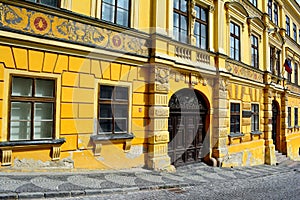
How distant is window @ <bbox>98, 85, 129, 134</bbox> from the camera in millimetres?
7332

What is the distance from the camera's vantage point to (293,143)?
64.4ft

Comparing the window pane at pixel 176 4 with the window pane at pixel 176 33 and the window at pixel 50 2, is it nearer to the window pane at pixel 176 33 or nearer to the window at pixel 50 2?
the window pane at pixel 176 33

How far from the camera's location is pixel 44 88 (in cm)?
639

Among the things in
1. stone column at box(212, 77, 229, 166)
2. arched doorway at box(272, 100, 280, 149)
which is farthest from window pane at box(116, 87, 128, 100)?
arched doorway at box(272, 100, 280, 149)

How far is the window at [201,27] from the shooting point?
10.5 meters

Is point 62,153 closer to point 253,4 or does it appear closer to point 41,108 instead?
point 41,108

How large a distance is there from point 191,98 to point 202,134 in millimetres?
1745

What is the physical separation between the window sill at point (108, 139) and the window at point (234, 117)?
19.9ft

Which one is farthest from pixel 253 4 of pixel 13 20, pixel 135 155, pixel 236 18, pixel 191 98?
pixel 13 20

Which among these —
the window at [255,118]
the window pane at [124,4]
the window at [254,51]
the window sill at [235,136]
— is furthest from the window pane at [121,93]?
the window at [254,51]

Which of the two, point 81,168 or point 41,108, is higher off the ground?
point 41,108

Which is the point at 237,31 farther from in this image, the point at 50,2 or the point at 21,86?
the point at 21,86

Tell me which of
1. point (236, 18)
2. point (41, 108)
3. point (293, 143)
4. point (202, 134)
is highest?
point (236, 18)

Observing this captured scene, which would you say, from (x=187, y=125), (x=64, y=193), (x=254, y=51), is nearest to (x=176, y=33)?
(x=187, y=125)
